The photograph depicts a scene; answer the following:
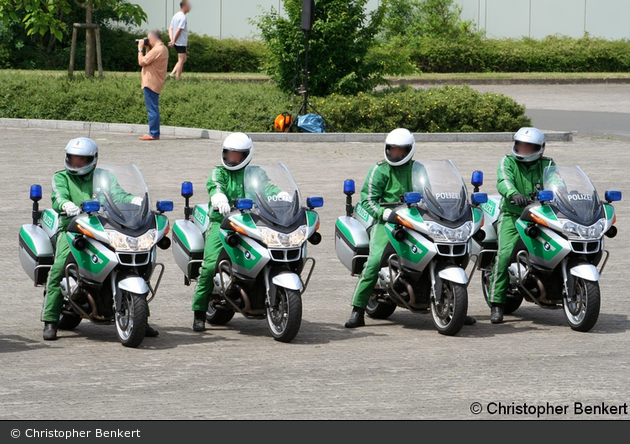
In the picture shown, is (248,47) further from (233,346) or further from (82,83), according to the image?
(233,346)

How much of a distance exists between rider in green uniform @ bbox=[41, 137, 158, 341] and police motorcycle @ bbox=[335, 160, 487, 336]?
2022mm

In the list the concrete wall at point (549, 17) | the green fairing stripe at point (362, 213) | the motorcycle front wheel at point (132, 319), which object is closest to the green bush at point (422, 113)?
the green fairing stripe at point (362, 213)

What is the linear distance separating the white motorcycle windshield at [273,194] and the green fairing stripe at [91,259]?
48.5 inches

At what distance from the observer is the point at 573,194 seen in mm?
9633

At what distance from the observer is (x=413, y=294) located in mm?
9453

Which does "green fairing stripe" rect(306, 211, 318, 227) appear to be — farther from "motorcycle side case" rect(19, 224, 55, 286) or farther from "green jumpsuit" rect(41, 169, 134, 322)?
"motorcycle side case" rect(19, 224, 55, 286)

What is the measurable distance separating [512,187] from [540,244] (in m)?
0.57

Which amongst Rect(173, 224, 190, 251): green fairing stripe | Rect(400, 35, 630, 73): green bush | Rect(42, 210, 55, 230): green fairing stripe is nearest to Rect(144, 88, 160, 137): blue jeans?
Rect(173, 224, 190, 251): green fairing stripe

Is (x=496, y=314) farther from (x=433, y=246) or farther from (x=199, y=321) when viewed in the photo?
(x=199, y=321)

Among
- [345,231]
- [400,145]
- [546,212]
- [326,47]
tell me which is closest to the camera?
[546,212]

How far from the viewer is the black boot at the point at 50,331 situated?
907 cm

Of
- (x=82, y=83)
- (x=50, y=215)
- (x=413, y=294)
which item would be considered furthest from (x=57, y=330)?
(x=82, y=83)

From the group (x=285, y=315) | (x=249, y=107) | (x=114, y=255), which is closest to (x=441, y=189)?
(x=285, y=315)

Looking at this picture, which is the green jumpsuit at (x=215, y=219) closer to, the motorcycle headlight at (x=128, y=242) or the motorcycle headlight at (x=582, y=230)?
the motorcycle headlight at (x=128, y=242)
